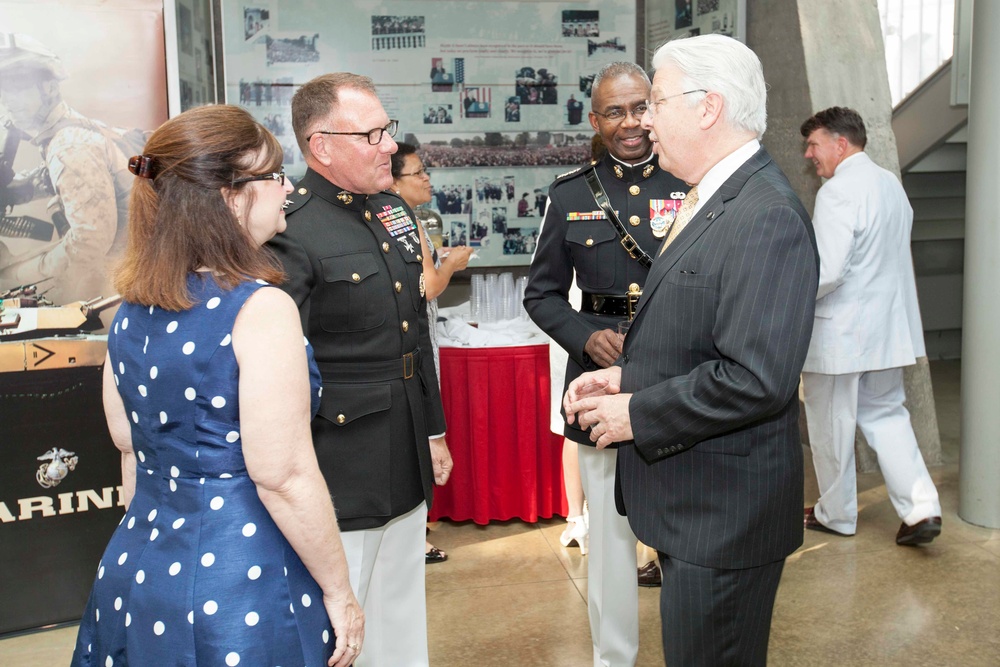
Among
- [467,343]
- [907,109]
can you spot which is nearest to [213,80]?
[467,343]

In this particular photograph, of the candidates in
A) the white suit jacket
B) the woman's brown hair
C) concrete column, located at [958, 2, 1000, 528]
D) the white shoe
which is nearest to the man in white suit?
the white suit jacket

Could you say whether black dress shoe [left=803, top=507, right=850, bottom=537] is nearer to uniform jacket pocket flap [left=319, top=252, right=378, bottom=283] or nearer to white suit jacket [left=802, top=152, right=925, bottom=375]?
white suit jacket [left=802, top=152, right=925, bottom=375]

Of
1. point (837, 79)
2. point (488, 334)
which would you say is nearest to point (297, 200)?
point (488, 334)

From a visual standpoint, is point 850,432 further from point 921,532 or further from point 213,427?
point 213,427

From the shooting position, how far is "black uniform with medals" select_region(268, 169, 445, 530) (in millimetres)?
2254

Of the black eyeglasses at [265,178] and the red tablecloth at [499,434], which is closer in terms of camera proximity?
the black eyeglasses at [265,178]

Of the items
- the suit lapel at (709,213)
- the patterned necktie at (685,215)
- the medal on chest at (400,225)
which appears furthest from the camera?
the medal on chest at (400,225)

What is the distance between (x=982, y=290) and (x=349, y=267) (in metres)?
3.20

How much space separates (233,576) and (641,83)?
1800 millimetres

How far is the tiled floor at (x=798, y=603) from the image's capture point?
3104 millimetres

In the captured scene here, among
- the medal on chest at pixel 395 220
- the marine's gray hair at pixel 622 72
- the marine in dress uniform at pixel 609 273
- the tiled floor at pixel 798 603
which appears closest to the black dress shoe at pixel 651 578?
the tiled floor at pixel 798 603

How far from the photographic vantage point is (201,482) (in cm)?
149

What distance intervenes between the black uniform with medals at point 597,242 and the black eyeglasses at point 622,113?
15 cm

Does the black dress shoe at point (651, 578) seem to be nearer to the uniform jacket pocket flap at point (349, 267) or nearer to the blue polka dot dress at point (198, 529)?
the uniform jacket pocket flap at point (349, 267)
